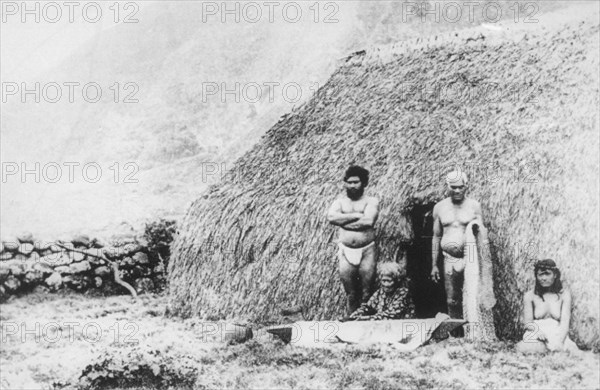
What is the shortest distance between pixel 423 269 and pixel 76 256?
16.4ft

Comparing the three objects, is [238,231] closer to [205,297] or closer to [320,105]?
[205,297]

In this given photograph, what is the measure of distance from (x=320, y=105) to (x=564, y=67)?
293 cm

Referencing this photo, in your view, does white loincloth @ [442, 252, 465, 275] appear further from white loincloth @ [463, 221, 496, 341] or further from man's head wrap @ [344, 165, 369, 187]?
man's head wrap @ [344, 165, 369, 187]

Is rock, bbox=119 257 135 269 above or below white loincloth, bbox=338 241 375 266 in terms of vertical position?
below

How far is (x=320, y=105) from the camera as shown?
8375mm

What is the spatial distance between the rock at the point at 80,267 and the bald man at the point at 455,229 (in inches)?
208

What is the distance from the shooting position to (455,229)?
6.41 meters

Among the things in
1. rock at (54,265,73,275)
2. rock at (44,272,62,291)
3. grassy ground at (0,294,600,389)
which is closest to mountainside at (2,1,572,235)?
rock at (54,265,73,275)

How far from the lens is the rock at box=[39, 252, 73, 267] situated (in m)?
9.23

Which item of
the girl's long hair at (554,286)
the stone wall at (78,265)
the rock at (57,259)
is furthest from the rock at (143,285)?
the girl's long hair at (554,286)

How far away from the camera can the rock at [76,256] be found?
935 cm

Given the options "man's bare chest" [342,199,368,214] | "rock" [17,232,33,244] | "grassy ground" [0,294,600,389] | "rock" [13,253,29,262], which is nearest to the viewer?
"grassy ground" [0,294,600,389]

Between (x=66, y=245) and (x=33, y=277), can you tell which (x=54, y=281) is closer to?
(x=33, y=277)

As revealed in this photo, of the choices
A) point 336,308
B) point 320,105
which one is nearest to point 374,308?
point 336,308
